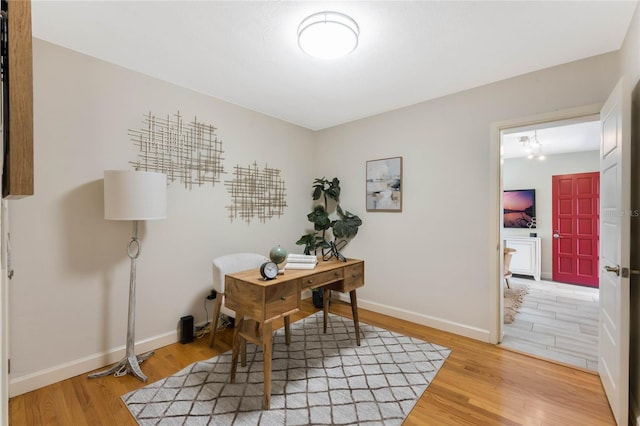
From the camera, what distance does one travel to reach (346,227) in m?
3.65

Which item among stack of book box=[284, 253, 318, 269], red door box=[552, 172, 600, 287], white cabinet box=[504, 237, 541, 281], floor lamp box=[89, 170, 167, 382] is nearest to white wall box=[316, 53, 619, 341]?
stack of book box=[284, 253, 318, 269]

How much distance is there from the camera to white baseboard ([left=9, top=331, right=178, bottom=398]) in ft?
6.51

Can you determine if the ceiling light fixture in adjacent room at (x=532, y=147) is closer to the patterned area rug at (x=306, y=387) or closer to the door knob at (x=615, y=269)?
the door knob at (x=615, y=269)

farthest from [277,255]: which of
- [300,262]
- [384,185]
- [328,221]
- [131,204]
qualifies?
[384,185]

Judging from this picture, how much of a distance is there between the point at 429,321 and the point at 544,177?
4512 millimetres

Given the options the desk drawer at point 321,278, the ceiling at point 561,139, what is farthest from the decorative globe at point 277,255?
the ceiling at point 561,139

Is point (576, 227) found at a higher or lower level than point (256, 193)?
lower

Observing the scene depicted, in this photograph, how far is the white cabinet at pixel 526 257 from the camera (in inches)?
218

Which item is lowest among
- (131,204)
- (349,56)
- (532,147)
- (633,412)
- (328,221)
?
(633,412)

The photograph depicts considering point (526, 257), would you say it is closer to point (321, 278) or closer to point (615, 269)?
point (615, 269)

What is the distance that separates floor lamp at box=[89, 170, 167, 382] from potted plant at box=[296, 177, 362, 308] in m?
1.66

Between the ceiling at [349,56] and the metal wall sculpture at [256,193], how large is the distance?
0.94m

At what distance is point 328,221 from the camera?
382 cm

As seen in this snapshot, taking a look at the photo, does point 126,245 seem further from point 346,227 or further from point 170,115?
point 346,227
